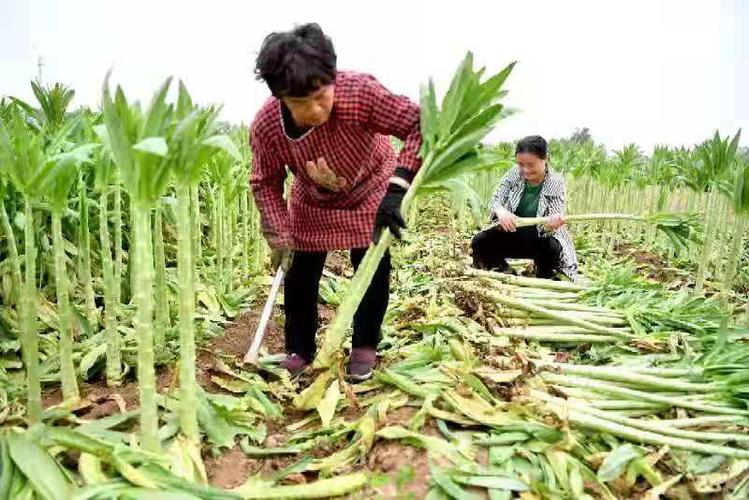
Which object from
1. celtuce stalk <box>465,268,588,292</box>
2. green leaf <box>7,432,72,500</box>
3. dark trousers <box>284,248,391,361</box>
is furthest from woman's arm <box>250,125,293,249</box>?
celtuce stalk <box>465,268,588,292</box>

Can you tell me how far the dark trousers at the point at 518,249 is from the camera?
185 inches

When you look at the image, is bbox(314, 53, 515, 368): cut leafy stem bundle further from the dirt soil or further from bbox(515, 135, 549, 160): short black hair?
the dirt soil

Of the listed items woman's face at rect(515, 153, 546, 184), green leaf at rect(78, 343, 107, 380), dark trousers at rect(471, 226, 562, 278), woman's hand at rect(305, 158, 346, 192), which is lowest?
green leaf at rect(78, 343, 107, 380)

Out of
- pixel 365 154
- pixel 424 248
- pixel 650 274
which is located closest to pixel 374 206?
pixel 365 154

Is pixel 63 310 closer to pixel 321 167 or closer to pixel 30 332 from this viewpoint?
pixel 30 332

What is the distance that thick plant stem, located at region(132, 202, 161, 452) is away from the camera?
1679 mm

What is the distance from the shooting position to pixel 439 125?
226 centimetres

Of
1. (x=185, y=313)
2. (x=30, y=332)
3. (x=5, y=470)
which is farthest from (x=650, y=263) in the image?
(x=5, y=470)

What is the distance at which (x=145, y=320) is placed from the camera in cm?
173

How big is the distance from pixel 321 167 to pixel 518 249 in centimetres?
272

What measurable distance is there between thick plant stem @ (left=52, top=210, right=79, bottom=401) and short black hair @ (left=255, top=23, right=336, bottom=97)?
81 cm

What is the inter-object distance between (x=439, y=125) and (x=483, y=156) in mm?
204

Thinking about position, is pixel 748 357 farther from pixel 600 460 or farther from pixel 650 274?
pixel 650 274

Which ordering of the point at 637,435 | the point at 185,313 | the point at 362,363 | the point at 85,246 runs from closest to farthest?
the point at 185,313 < the point at 637,435 < the point at 85,246 < the point at 362,363
